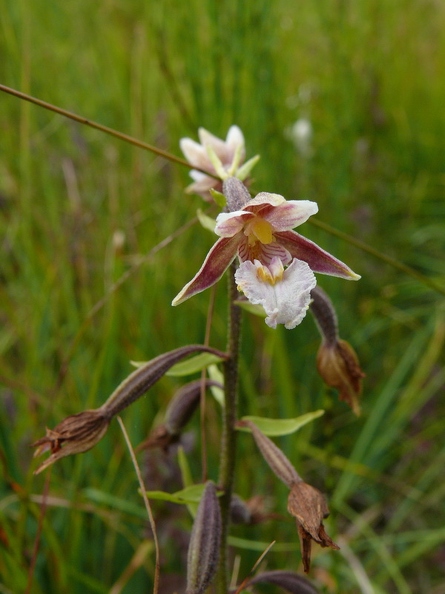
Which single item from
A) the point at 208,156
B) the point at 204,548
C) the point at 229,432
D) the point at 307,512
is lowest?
the point at 204,548

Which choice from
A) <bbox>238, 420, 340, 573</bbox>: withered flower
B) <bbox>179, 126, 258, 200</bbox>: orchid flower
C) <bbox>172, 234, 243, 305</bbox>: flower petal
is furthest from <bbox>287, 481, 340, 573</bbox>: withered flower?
<bbox>179, 126, 258, 200</bbox>: orchid flower

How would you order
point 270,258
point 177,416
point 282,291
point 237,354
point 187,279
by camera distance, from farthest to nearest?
point 187,279
point 177,416
point 237,354
point 270,258
point 282,291

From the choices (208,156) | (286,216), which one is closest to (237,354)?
(286,216)

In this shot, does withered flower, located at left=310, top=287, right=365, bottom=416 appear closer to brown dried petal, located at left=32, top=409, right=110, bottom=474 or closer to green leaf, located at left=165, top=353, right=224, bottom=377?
green leaf, located at left=165, top=353, right=224, bottom=377

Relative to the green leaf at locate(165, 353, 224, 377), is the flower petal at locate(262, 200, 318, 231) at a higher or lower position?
higher

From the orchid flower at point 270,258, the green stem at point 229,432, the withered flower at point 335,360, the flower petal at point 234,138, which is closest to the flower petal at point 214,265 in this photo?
the orchid flower at point 270,258

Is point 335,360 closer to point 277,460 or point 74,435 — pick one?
point 277,460

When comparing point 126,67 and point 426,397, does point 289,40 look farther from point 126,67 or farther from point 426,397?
point 426,397
